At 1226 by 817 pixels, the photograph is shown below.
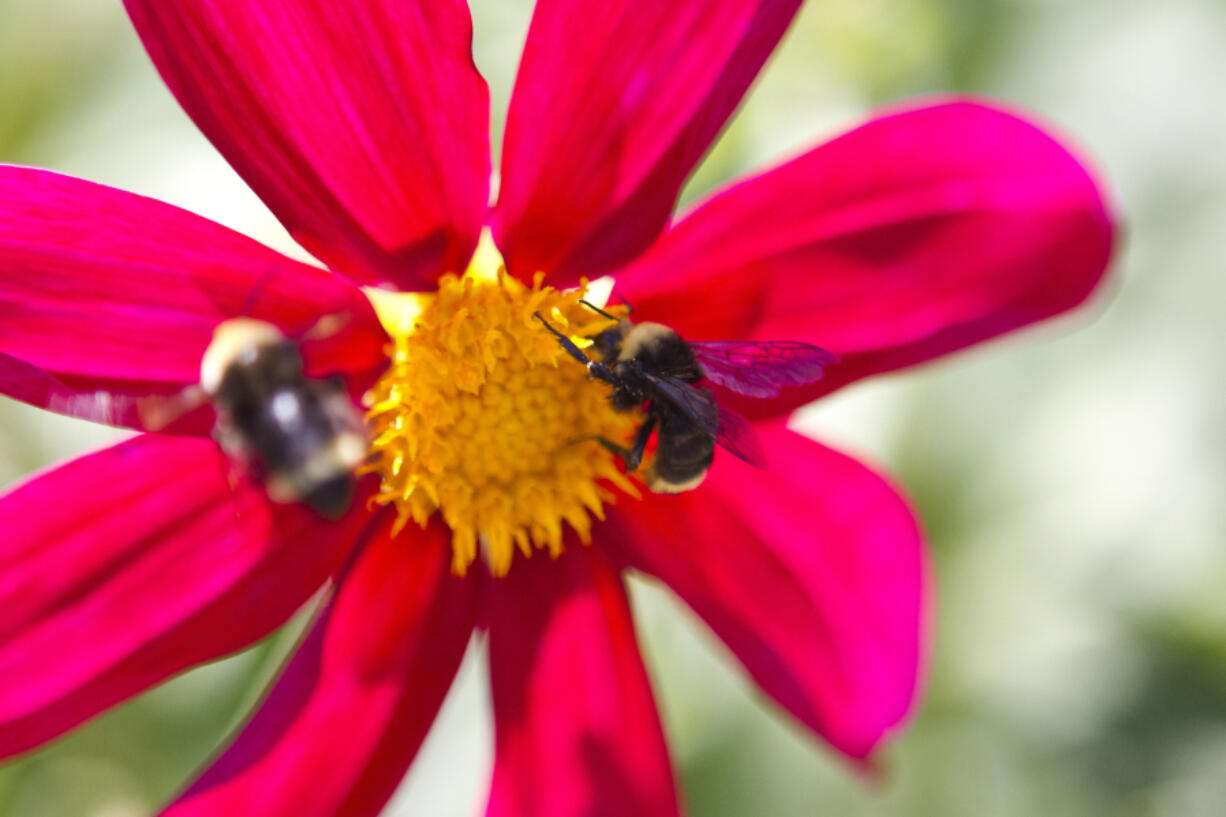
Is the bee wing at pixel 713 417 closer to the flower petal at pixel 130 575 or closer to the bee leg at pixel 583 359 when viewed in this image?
the bee leg at pixel 583 359

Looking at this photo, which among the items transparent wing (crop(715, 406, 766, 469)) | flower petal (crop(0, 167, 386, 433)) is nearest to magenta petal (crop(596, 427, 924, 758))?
transparent wing (crop(715, 406, 766, 469))

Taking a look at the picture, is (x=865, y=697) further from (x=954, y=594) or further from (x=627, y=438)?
(x=954, y=594)

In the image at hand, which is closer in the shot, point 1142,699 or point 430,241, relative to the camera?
point 430,241

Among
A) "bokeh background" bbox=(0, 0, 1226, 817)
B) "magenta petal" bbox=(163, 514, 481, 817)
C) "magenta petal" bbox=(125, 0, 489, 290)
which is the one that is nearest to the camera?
"magenta petal" bbox=(125, 0, 489, 290)

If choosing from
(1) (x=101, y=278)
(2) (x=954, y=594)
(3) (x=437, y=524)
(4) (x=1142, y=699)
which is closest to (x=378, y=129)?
(1) (x=101, y=278)

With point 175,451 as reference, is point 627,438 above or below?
above

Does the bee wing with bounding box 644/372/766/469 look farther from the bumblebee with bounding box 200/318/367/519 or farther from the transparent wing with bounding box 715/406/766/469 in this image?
the bumblebee with bounding box 200/318/367/519

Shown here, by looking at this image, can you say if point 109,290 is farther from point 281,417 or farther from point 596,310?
point 596,310
